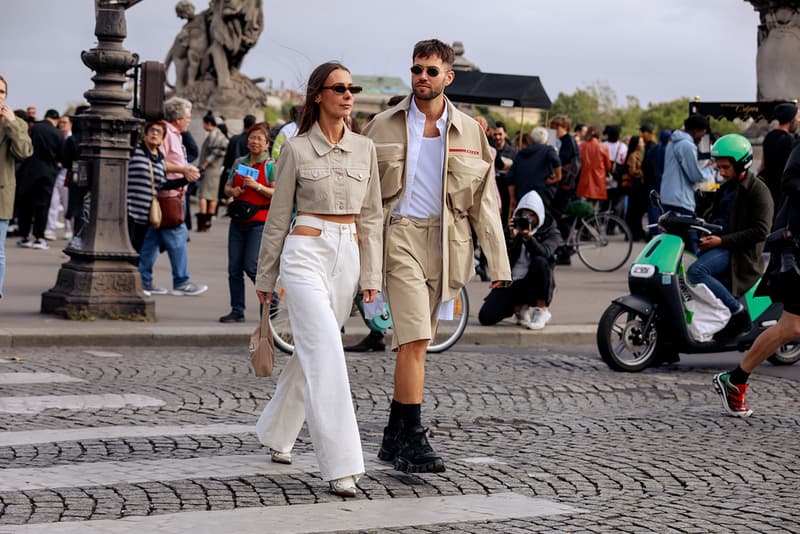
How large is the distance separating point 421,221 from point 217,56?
27431 millimetres

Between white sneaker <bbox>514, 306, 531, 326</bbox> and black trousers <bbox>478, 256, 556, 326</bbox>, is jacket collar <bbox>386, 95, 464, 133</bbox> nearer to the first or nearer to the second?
black trousers <bbox>478, 256, 556, 326</bbox>

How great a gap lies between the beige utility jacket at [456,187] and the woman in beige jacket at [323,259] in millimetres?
212

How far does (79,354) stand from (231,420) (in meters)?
3.16

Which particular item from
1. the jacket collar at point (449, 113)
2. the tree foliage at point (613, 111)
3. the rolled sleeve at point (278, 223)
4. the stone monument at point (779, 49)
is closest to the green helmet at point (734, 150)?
the jacket collar at point (449, 113)

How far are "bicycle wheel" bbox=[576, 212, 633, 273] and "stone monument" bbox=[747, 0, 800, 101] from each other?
2.92 meters

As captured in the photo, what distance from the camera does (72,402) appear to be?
817 centimetres

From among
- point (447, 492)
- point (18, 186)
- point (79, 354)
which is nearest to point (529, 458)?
point (447, 492)

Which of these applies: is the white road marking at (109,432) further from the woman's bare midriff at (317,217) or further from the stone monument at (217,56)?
the stone monument at (217,56)

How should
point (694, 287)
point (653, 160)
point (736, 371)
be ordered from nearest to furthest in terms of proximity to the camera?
point (736, 371) < point (694, 287) < point (653, 160)

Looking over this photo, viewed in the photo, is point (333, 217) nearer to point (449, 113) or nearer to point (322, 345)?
point (322, 345)

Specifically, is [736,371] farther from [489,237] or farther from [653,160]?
[653,160]

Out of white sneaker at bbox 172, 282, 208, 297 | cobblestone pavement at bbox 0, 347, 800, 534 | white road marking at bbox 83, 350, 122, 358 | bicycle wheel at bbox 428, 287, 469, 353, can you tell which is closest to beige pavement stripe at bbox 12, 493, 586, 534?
cobblestone pavement at bbox 0, 347, 800, 534

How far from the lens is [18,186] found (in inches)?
763

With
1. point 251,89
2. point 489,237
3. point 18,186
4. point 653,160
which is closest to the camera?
point 489,237
